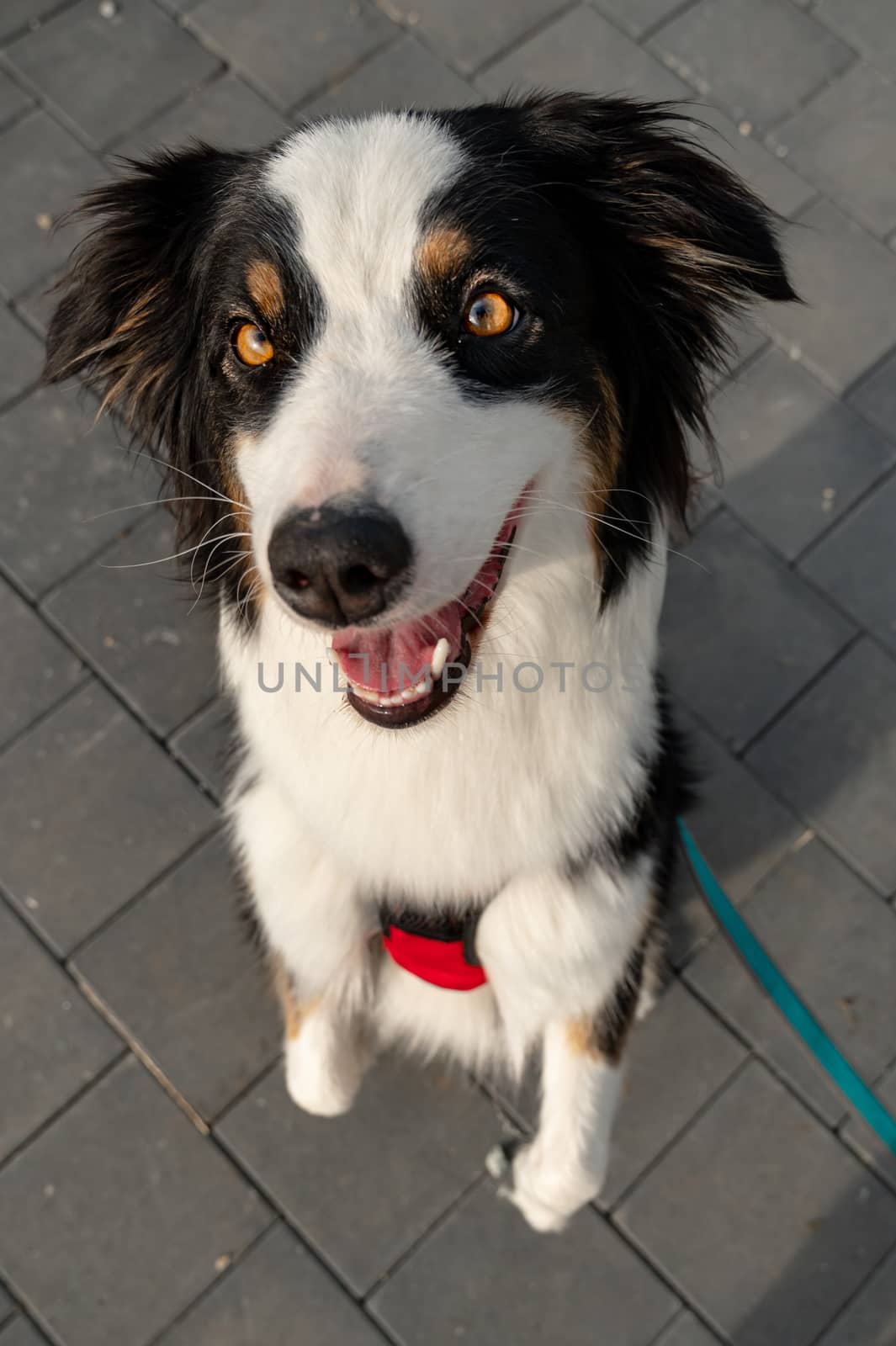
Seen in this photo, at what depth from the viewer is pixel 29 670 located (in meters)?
3.48

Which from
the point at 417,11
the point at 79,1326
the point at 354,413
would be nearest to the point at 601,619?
the point at 354,413

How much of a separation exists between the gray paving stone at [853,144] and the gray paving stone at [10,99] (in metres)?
2.67

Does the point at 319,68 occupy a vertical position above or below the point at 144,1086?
above

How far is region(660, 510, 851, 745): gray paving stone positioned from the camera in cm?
346

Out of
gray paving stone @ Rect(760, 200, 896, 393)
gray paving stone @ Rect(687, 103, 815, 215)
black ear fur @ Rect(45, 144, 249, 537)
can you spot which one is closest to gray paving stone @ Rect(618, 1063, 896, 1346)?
black ear fur @ Rect(45, 144, 249, 537)

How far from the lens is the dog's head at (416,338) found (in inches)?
65.7

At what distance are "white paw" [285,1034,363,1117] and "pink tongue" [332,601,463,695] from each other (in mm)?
1290

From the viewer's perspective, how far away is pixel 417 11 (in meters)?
4.18

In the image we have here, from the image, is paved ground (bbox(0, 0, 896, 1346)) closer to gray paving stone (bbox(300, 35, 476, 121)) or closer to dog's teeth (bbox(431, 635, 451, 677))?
gray paving stone (bbox(300, 35, 476, 121))

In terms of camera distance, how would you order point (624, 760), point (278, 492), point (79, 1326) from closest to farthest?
point (278, 492) → point (624, 760) → point (79, 1326)

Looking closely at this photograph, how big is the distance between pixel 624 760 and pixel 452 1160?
141 cm

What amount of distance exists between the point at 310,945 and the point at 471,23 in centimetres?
337

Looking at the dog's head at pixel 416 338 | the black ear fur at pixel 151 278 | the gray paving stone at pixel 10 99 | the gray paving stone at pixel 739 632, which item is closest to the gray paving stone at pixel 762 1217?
the gray paving stone at pixel 739 632

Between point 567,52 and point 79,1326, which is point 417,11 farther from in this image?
point 79,1326
